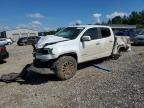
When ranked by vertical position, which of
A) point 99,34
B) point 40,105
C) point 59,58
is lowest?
point 40,105

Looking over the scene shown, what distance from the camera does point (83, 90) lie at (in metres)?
7.90

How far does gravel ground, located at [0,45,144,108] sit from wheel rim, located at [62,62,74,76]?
27 cm

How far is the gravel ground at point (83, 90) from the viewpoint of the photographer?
22.2 feet

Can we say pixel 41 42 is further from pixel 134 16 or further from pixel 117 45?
pixel 134 16

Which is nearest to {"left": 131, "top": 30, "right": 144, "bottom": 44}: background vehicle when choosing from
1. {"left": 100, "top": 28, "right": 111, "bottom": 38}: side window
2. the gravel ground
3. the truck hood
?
{"left": 100, "top": 28, "right": 111, "bottom": 38}: side window

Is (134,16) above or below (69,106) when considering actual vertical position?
above

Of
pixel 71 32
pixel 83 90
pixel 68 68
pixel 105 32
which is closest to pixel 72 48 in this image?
pixel 68 68

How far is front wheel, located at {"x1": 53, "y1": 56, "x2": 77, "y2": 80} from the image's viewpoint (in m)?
9.23

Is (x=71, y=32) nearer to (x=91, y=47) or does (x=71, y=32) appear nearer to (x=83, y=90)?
(x=91, y=47)

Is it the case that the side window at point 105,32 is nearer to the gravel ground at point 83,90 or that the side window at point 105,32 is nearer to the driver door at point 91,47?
the driver door at point 91,47

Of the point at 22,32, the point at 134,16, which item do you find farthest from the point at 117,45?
the point at 134,16

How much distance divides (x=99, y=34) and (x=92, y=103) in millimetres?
5076

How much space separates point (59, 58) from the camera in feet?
30.7

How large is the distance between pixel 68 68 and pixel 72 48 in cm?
78
